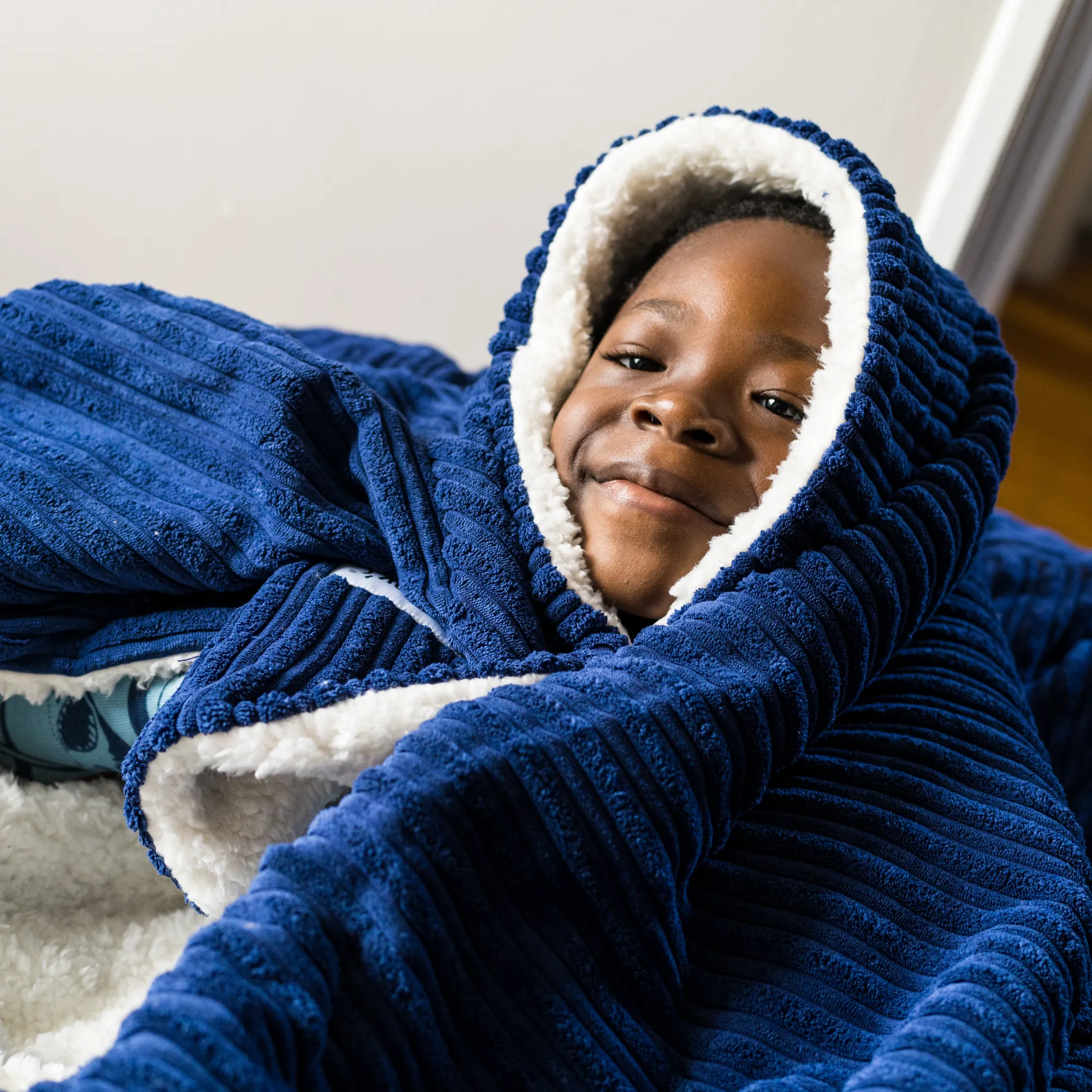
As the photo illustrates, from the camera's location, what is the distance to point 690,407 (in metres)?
0.72

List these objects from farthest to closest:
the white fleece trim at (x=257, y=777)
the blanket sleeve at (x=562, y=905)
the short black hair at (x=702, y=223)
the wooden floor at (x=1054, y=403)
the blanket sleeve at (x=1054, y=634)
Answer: the wooden floor at (x=1054, y=403) → the blanket sleeve at (x=1054, y=634) → the short black hair at (x=702, y=223) → the white fleece trim at (x=257, y=777) → the blanket sleeve at (x=562, y=905)

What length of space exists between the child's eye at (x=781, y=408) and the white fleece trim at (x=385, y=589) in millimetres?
286

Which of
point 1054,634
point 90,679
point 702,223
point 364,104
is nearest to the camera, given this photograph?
point 90,679

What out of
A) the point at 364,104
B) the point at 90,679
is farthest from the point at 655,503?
the point at 364,104

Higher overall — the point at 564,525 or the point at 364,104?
the point at 364,104

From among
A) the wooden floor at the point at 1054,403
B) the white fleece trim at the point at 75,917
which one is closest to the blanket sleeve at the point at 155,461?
the white fleece trim at the point at 75,917

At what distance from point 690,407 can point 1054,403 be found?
1.94 metres

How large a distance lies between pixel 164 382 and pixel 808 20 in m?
0.88

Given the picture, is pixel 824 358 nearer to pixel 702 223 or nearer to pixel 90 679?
pixel 702 223

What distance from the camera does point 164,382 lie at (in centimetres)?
78

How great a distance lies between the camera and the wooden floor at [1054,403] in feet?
6.48

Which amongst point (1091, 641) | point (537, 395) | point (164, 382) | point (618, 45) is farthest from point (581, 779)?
point (618, 45)

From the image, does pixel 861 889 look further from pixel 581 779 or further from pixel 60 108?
pixel 60 108

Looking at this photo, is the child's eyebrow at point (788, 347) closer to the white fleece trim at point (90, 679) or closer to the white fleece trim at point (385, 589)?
the white fleece trim at point (385, 589)
